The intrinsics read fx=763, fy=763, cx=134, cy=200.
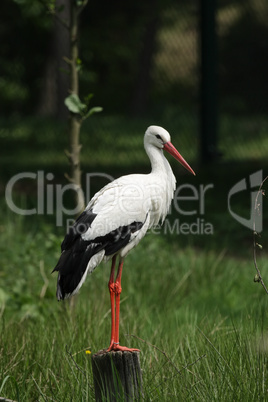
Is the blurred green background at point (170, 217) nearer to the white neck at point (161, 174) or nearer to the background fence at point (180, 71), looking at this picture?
the background fence at point (180, 71)

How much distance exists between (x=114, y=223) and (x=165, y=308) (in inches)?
71.4

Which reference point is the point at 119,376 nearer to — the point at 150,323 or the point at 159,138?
the point at 159,138

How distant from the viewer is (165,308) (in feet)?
16.1

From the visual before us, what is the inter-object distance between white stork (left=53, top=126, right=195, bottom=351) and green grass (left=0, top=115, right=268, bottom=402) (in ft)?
1.23

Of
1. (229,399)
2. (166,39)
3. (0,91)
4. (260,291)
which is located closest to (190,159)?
(166,39)

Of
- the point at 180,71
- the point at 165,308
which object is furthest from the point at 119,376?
the point at 180,71

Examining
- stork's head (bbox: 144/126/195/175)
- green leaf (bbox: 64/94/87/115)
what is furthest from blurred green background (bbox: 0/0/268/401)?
stork's head (bbox: 144/126/195/175)

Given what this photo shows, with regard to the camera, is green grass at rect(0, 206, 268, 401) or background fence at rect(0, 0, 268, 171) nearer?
green grass at rect(0, 206, 268, 401)

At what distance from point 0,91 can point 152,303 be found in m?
17.3

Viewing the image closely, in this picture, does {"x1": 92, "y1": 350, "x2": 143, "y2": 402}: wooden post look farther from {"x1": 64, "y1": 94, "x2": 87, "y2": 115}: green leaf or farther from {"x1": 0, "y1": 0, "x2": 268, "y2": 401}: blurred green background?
{"x1": 64, "y1": 94, "x2": 87, "y2": 115}: green leaf

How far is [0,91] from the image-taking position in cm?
2150

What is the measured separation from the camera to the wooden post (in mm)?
3021

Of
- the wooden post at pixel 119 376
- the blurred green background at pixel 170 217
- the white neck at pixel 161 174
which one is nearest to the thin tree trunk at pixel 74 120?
the blurred green background at pixel 170 217

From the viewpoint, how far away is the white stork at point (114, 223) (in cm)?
314
